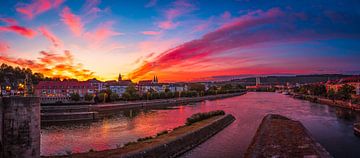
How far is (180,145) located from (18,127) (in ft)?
44.2

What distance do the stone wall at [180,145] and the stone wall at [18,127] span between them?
563 cm

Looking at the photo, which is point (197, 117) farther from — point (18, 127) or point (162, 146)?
point (18, 127)

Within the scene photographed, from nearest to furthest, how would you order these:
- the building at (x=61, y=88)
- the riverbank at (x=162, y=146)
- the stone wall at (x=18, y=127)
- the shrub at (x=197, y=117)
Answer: the stone wall at (x=18, y=127) < the riverbank at (x=162, y=146) < the shrub at (x=197, y=117) < the building at (x=61, y=88)

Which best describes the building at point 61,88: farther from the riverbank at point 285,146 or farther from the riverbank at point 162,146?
the riverbank at point 285,146

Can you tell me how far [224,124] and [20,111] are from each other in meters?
29.4

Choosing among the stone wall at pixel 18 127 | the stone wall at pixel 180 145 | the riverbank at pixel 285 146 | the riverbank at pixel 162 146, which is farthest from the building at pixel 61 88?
the stone wall at pixel 18 127

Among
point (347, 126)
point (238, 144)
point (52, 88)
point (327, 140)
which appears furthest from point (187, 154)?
point (52, 88)

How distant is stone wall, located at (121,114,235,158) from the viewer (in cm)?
1889

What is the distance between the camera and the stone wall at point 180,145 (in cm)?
1889

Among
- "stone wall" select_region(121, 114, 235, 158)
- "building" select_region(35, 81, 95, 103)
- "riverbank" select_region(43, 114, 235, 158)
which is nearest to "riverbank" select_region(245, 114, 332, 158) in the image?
"stone wall" select_region(121, 114, 235, 158)

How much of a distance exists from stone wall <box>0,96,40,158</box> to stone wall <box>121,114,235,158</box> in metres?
5.63

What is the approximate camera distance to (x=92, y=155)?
18109mm

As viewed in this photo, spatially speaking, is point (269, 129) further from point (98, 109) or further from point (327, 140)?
point (98, 109)

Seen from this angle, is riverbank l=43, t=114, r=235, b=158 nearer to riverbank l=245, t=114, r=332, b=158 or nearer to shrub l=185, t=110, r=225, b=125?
shrub l=185, t=110, r=225, b=125
